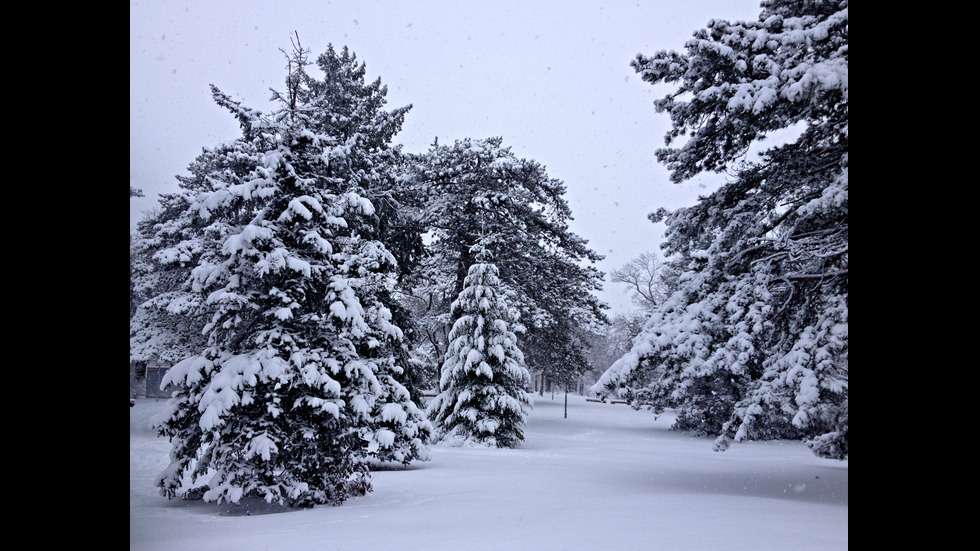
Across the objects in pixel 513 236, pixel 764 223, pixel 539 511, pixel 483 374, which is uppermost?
pixel 513 236

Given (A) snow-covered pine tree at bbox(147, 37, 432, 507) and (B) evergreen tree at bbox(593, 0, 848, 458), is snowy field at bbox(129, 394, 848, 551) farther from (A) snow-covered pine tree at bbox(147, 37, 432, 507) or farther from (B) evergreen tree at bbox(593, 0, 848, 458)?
(B) evergreen tree at bbox(593, 0, 848, 458)

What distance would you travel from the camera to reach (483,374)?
1631 centimetres

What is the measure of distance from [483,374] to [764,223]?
27.4 feet

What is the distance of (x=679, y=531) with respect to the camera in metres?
6.34

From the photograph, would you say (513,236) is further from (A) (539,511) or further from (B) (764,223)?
(A) (539,511)

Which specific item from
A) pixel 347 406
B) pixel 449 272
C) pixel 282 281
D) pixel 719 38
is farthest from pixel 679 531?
pixel 449 272

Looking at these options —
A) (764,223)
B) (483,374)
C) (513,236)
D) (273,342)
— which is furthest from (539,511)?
(513,236)

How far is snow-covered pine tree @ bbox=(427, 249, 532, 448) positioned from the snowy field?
2163 mm

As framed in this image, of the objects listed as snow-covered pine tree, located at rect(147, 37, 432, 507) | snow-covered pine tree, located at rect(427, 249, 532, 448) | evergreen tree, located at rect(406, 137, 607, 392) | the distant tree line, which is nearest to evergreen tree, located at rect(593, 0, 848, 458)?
the distant tree line

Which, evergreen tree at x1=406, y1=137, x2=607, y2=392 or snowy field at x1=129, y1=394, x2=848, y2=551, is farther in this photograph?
evergreen tree at x1=406, y1=137, x2=607, y2=392

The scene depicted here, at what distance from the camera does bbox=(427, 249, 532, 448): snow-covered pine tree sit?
16078 millimetres
